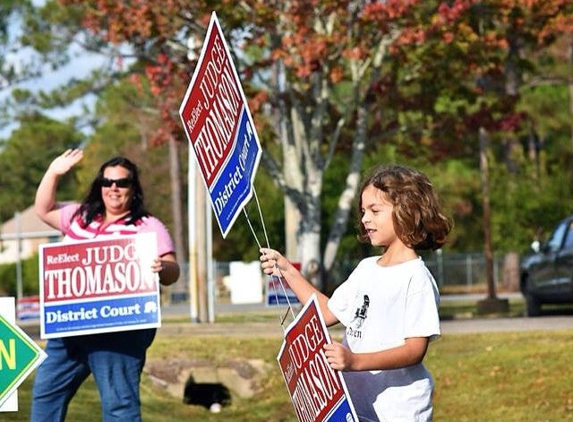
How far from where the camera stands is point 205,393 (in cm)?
1669

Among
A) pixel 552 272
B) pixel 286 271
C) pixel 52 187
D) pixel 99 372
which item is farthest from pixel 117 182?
pixel 552 272

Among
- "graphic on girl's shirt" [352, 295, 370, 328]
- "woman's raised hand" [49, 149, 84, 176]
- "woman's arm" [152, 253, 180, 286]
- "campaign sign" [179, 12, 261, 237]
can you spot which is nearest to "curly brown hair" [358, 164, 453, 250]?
"graphic on girl's shirt" [352, 295, 370, 328]

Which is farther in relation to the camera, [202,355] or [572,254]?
[572,254]

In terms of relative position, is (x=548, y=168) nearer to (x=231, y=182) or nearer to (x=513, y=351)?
(x=513, y=351)

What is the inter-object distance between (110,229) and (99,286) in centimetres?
31

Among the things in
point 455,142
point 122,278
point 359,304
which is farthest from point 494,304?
point 359,304

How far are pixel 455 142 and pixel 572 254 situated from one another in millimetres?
4245

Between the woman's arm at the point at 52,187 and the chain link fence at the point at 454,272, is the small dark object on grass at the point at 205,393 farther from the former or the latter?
the chain link fence at the point at 454,272

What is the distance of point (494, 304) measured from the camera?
98.5 ft

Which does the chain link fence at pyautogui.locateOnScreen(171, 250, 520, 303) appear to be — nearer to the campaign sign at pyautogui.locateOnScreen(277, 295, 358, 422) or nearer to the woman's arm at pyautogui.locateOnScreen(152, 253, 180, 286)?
the woman's arm at pyautogui.locateOnScreen(152, 253, 180, 286)

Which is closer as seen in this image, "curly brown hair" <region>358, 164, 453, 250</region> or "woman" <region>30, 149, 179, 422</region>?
"curly brown hair" <region>358, 164, 453, 250</region>

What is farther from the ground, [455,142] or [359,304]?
[455,142]

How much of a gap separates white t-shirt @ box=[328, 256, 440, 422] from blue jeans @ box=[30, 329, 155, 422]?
2606 mm

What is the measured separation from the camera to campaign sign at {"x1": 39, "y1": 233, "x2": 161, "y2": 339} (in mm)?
8492
